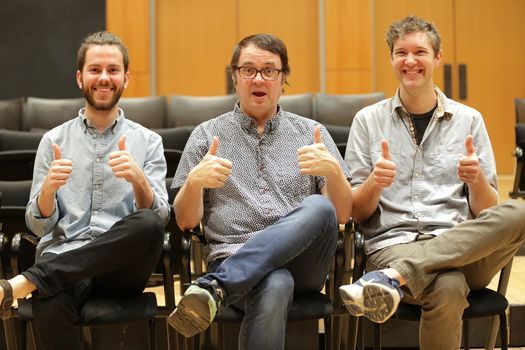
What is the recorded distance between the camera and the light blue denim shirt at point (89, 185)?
1971mm

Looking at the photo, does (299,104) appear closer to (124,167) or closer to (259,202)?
(259,202)

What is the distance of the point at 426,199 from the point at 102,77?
1.06 metres

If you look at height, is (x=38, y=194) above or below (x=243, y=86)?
below

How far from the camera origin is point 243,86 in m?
2.07

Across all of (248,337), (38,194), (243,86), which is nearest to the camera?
(248,337)

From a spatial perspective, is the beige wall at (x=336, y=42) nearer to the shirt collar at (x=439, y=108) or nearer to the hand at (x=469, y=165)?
the shirt collar at (x=439, y=108)

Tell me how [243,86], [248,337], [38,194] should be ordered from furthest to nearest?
[243,86]
[38,194]
[248,337]

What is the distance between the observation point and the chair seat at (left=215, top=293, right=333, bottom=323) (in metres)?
Answer: 1.73

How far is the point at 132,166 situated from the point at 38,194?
30 cm

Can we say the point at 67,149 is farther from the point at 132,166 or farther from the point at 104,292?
the point at 104,292

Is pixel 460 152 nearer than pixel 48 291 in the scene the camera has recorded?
No

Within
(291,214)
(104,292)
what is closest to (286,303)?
(291,214)

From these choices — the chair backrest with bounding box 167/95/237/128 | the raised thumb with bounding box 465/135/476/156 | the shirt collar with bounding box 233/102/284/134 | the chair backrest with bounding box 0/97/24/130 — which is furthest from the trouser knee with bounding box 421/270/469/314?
the chair backrest with bounding box 0/97/24/130

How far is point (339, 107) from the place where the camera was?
4.11 meters
